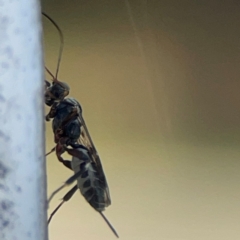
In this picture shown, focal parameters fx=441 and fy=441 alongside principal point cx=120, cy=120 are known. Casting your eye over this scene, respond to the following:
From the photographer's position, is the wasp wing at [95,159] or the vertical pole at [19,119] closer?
the vertical pole at [19,119]

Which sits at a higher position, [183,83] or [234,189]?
[183,83]

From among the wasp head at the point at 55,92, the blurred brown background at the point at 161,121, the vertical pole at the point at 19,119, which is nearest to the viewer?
the vertical pole at the point at 19,119

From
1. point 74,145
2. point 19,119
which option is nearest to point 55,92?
point 74,145

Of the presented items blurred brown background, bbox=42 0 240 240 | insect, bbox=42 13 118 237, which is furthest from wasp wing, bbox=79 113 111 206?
blurred brown background, bbox=42 0 240 240

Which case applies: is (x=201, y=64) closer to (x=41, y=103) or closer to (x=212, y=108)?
(x=212, y=108)

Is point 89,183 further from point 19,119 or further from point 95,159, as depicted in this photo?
point 19,119

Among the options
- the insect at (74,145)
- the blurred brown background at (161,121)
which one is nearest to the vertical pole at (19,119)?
the insect at (74,145)

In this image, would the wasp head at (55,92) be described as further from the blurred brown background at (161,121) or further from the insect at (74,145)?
the blurred brown background at (161,121)

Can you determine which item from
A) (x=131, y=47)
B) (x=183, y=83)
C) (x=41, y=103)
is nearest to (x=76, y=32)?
(x=131, y=47)
